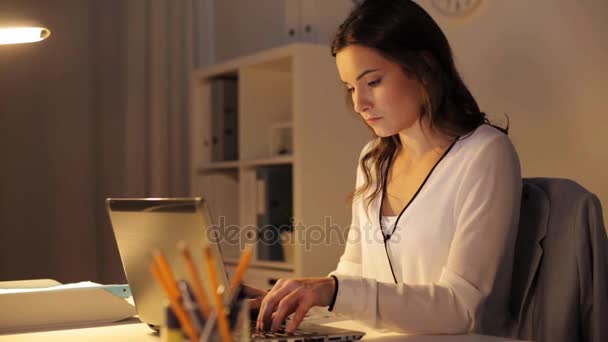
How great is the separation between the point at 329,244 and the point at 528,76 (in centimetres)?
96

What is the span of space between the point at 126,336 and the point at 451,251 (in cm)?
61

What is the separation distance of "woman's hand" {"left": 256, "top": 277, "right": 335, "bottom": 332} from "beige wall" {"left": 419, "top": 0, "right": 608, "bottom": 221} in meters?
1.21

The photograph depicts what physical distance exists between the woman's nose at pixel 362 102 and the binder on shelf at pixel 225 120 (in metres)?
1.68

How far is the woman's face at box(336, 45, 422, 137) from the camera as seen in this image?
163 centimetres

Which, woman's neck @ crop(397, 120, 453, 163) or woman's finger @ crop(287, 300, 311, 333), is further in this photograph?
woman's neck @ crop(397, 120, 453, 163)

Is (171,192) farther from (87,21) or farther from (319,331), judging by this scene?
(319,331)

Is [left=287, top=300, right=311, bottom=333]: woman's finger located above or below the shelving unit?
below

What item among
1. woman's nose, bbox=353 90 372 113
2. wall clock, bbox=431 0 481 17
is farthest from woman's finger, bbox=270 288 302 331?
wall clock, bbox=431 0 481 17

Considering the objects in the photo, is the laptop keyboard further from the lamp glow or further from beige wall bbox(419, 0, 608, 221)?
beige wall bbox(419, 0, 608, 221)

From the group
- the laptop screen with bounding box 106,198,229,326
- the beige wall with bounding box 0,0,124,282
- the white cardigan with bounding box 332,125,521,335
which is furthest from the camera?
the beige wall with bounding box 0,0,124,282

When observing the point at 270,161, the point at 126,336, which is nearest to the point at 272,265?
the point at 270,161

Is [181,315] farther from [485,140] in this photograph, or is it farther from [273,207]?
[273,207]

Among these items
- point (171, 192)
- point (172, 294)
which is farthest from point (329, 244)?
point (172, 294)

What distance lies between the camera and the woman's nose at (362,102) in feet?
5.40
